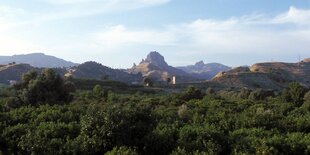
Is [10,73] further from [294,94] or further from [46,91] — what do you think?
[294,94]

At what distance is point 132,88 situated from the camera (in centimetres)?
9131

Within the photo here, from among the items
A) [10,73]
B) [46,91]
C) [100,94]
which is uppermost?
[46,91]

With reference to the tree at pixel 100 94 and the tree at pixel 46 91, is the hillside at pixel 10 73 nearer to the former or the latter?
the tree at pixel 100 94

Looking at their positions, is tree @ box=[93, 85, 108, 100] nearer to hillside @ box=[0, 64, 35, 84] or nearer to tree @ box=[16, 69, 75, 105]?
tree @ box=[16, 69, 75, 105]

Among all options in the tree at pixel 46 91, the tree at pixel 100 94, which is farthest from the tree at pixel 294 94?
the tree at pixel 46 91

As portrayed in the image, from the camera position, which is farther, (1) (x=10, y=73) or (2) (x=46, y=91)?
(1) (x=10, y=73)

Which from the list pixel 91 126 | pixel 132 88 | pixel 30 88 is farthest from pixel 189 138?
pixel 132 88

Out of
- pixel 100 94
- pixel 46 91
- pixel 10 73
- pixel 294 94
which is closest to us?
pixel 46 91

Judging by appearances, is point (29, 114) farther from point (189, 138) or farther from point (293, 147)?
point (293, 147)

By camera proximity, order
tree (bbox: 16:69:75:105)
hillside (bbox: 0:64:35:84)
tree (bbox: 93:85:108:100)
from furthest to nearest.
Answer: hillside (bbox: 0:64:35:84) < tree (bbox: 93:85:108:100) < tree (bbox: 16:69:75:105)

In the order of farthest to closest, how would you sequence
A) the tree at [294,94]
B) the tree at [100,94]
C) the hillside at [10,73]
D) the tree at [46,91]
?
the hillside at [10,73] → the tree at [294,94] → the tree at [100,94] → the tree at [46,91]

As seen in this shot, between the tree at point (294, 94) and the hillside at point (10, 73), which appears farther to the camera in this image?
the hillside at point (10, 73)

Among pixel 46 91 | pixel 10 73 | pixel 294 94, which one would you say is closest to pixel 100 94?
pixel 46 91

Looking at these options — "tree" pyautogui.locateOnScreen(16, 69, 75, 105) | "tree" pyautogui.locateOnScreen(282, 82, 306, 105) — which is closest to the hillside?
"tree" pyautogui.locateOnScreen(16, 69, 75, 105)
